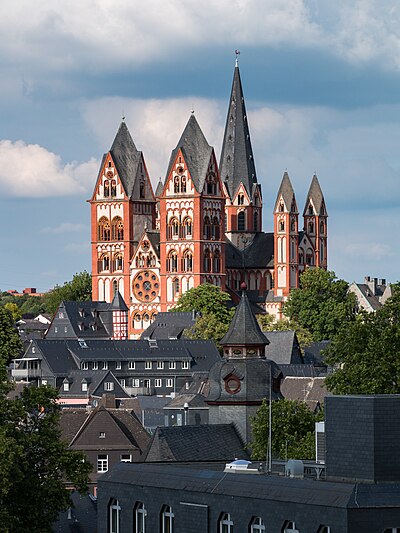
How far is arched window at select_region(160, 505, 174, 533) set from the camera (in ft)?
188

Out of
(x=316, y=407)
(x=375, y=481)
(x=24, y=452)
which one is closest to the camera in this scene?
(x=375, y=481)

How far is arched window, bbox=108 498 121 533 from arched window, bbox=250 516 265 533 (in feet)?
27.2

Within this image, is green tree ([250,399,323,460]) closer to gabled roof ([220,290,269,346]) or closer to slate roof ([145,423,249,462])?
slate roof ([145,423,249,462])

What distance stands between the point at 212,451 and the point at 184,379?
245 ft

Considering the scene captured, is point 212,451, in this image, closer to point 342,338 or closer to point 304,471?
point 342,338

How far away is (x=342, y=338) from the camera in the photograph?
295 ft

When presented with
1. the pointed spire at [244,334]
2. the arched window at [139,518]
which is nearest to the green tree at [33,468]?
the arched window at [139,518]

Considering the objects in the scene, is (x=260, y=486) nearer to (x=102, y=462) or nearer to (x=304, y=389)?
(x=102, y=462)

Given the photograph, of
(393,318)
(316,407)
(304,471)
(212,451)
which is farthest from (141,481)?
(316,407)

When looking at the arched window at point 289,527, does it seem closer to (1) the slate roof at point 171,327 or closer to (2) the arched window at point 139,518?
(2) the arched window at point 139,518

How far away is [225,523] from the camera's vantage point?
5466cm

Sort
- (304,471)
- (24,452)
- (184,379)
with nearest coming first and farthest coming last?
(304,471) → (24,452) → (184,379)

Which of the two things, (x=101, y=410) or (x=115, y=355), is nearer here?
(x=101, y=410)

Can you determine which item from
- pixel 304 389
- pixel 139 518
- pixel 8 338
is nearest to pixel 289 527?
pixel 139 518
